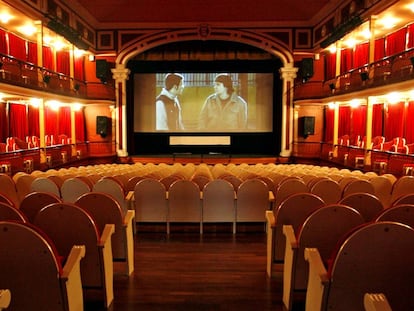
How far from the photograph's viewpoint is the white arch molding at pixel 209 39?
52.0ft

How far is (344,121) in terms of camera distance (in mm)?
16047

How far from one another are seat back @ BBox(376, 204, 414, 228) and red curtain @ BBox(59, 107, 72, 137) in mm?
14869

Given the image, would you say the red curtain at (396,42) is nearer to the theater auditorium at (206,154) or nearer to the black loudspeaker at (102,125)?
the theater auditorium at (206,154)

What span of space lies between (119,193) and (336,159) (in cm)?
1030

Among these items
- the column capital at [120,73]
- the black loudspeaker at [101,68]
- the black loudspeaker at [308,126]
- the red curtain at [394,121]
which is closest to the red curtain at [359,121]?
the red curtain at [394,121]

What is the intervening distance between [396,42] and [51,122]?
1244cm

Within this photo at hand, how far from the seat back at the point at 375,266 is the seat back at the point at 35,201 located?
7.76ft

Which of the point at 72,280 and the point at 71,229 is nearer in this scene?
the point at 72,280

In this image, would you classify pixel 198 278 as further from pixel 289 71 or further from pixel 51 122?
pixel 289 71

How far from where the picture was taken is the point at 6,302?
1761mm

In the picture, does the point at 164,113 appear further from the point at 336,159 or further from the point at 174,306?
the point at 174,306

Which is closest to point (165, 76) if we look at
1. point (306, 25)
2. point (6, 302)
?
point (306, 25)

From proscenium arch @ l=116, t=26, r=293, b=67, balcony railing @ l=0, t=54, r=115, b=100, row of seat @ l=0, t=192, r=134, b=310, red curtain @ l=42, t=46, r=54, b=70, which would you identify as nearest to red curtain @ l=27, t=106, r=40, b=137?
balcony railing @ l=0, t=54, r=115, b=100

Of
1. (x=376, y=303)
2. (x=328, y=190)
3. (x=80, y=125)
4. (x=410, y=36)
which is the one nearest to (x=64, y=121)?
(x=80, y=125)
